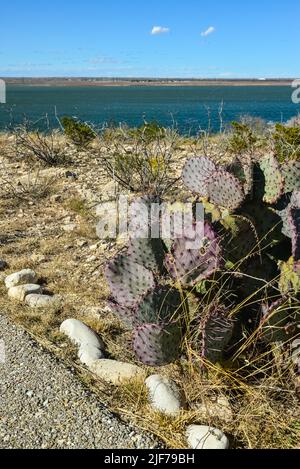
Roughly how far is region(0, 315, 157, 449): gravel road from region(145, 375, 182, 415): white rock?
0.74ft

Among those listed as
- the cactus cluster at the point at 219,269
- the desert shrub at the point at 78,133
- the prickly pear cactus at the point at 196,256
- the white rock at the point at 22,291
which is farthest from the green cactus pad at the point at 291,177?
the desert shrub at the point at 78,133

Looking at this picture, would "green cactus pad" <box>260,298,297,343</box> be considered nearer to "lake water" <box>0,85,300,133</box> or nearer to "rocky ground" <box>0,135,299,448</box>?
"rocky ground" <box>0,135,299,448</box>

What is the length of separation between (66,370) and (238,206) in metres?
1.44

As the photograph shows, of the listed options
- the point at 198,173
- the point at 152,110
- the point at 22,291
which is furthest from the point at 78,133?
the point at 152,110

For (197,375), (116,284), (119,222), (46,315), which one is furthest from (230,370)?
(119,222)

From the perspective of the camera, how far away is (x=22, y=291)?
4.67m

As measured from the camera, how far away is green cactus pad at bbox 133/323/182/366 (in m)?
3.31

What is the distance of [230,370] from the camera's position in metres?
3.46

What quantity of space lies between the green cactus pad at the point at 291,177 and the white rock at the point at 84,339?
164 centimetres

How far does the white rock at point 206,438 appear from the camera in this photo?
2.91 metres

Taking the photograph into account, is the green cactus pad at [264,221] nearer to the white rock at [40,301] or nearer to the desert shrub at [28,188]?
the white rock at [40,301]

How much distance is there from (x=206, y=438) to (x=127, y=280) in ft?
3.75

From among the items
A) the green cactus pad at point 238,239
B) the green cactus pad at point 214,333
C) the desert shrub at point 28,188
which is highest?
the green cactus pad at point 238,239

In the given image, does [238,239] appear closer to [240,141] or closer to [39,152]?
[240,141]
